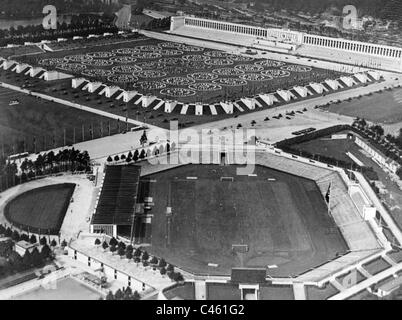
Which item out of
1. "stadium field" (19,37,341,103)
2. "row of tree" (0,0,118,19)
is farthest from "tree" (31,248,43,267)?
"row of tree" (0,0,118,19)

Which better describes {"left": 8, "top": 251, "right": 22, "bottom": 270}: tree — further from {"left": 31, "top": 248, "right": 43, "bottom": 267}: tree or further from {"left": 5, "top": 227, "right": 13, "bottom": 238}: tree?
{"left": 5, "top": 227, "right": 13, "bottom": 238}: tree

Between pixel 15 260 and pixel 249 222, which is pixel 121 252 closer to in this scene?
pixel 15 260

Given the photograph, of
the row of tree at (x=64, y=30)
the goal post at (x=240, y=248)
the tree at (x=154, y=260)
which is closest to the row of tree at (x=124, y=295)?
the tree at (x=154, y=260)

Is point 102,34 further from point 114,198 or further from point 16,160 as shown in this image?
point 114,198

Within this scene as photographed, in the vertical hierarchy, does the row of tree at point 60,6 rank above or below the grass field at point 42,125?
above

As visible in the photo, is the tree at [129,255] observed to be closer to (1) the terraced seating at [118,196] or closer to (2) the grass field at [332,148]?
(1) the terraced seating at [118,196]

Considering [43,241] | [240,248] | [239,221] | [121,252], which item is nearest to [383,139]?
[239,221]
